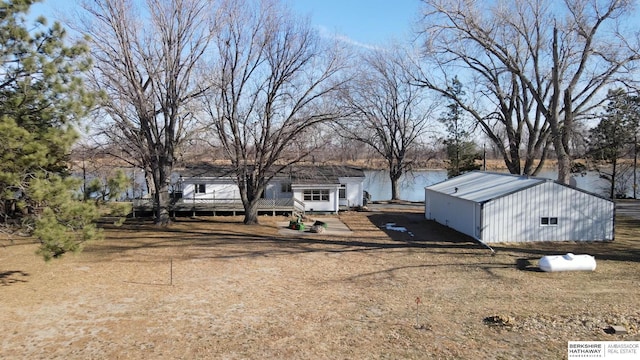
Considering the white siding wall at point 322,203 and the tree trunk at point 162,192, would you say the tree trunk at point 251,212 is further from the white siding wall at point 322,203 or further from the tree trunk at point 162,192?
the white siding wall at point 322,203

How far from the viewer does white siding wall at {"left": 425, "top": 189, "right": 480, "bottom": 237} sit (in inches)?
843

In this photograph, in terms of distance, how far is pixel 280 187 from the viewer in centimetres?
3369

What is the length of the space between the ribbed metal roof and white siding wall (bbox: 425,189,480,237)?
342 millimetres

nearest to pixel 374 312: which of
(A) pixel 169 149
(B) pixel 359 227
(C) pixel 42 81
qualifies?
(C) pixel 42 81

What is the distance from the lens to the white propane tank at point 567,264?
14.7m

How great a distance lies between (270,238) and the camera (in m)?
22.5

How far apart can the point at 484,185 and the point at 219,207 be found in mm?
17331

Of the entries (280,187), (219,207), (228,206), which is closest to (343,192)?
(280,187)

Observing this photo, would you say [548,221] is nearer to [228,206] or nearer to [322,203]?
[322,203]

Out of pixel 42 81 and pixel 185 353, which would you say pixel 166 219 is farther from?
pixel 185 353

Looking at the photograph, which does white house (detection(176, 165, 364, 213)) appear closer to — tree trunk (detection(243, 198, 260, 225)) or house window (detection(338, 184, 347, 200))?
house window (detection(338, 184, 347, 200))

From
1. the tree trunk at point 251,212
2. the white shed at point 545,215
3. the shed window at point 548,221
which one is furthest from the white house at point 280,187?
the shed window at point 548,221

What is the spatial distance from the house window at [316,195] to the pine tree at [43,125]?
74.7 feet

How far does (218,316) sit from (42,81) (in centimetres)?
665
